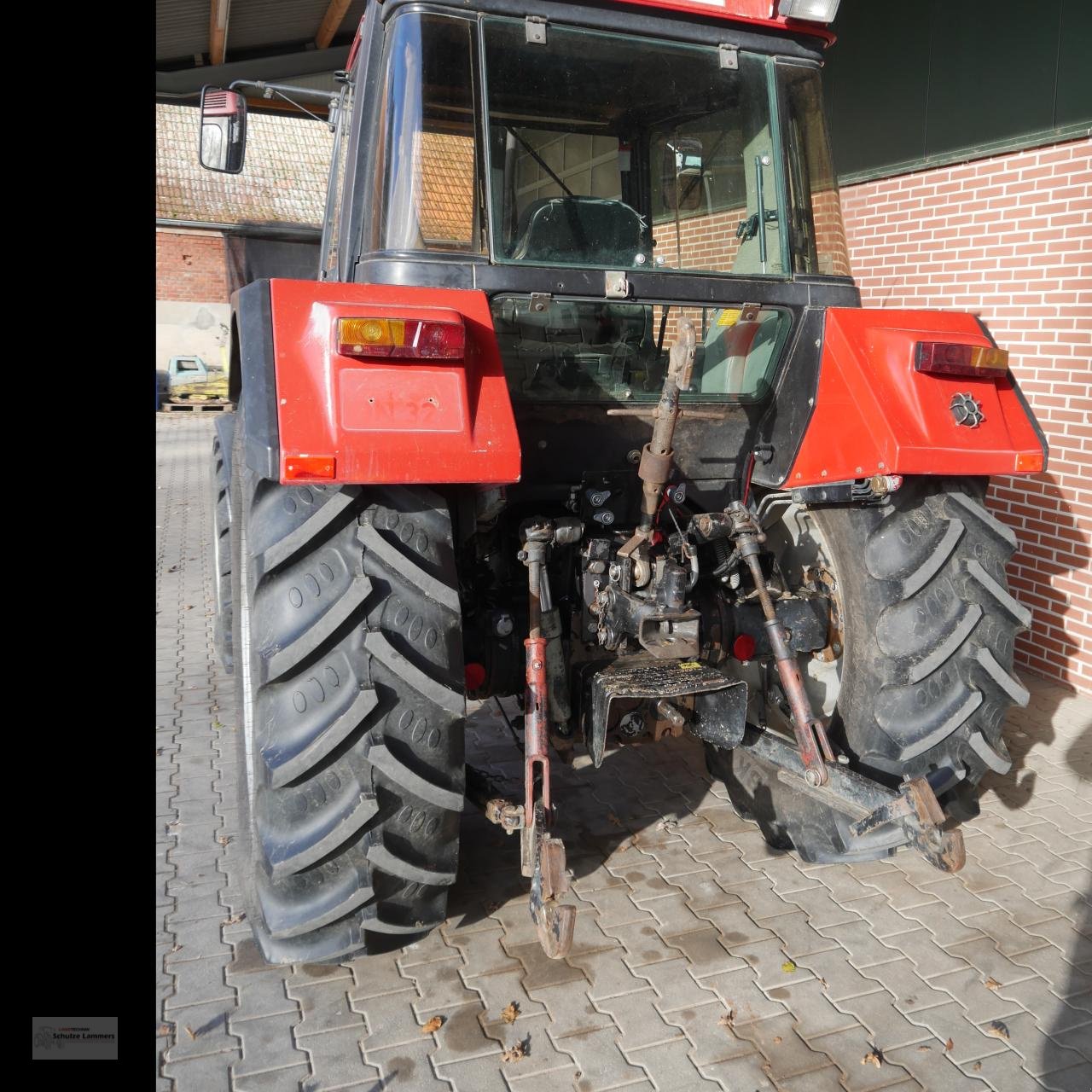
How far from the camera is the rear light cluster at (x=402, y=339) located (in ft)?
7.24

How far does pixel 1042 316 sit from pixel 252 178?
1457 centimetres

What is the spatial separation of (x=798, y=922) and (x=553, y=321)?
1902mm

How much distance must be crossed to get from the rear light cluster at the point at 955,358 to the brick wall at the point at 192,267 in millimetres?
14583

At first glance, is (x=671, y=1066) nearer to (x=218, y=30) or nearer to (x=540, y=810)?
(x=540, y=810)

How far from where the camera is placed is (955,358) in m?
2.71

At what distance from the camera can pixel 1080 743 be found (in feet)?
13.9

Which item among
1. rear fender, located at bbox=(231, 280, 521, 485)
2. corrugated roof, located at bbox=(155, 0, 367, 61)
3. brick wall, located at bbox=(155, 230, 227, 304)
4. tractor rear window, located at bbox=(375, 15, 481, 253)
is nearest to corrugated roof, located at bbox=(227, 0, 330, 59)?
corrugated roof, located at bbox=(155, 0, 367, 61)

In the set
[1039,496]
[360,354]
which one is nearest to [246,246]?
[1039,496]

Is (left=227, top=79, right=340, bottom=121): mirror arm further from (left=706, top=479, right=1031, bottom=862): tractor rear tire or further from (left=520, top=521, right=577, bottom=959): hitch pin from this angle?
(left=706, top=479, right=1031, bottom=862): tractor rear tire

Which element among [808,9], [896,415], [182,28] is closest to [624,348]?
[896,415]

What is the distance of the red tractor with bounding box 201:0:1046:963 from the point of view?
2.31 meters

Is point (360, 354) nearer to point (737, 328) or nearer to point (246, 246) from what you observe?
point (737, 328)

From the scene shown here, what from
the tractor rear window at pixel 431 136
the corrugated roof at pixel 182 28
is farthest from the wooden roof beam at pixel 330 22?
the tractor rear window at pixel 431 136

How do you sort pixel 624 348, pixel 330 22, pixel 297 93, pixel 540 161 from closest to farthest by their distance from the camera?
pixel 540 161, pixel 624 348, pixel 297 93, pixel 330 22
